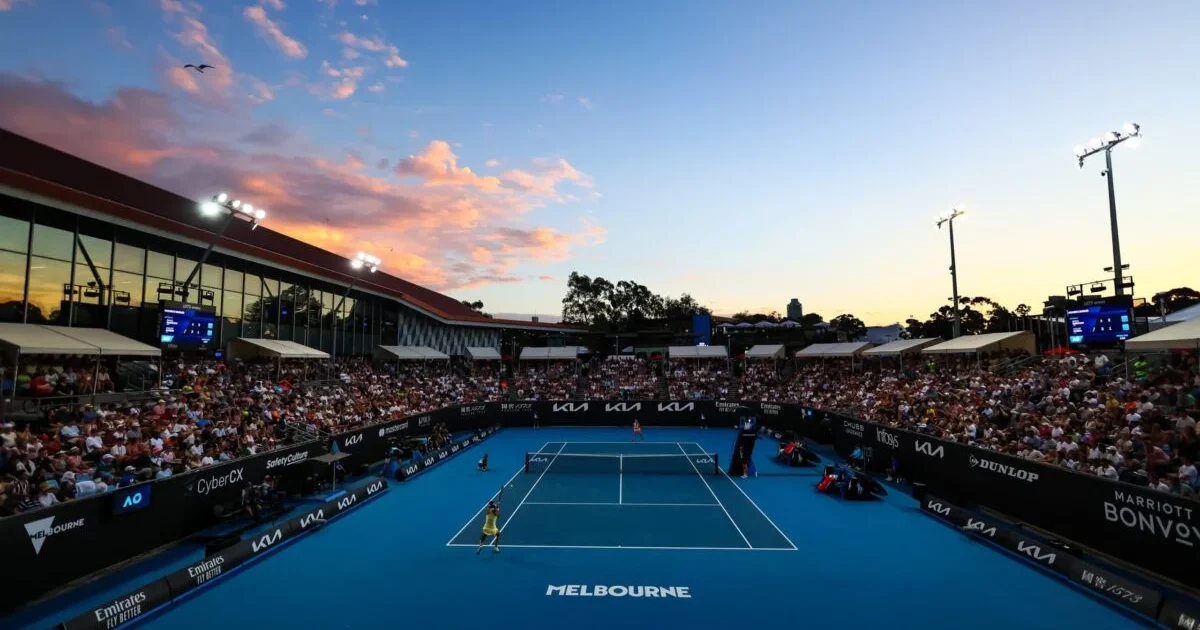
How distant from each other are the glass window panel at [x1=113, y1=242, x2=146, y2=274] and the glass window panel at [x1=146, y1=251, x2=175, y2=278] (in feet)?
0.93

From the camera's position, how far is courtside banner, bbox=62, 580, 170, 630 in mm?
9750

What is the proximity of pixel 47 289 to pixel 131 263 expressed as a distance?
352 cm

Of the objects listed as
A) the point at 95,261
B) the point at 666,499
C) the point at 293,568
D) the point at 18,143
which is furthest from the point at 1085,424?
the point at 18,143

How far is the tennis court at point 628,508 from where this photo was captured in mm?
16094

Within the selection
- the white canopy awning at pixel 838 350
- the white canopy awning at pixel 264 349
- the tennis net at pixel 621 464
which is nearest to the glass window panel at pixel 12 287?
the white canopy awning at pixel 264 349

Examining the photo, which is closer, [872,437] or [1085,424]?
[1085,424]

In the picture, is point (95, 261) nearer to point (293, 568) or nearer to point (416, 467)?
point (416, 467)

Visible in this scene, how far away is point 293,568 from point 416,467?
11944 mm

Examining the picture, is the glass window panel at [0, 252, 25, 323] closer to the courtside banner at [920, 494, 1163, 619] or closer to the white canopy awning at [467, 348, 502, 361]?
the courtside banner at [920, 494, 1163, 619]

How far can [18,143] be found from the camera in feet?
67.8

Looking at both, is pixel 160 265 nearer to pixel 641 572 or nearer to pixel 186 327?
pixel 186 327

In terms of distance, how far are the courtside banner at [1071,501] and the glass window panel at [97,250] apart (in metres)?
33.0

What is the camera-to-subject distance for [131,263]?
80.1ft

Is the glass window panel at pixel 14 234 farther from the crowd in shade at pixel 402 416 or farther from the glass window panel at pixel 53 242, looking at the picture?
the crowd in shade at pixel 402 416
